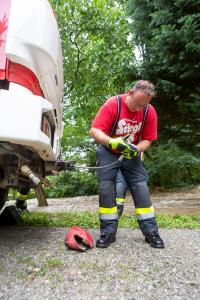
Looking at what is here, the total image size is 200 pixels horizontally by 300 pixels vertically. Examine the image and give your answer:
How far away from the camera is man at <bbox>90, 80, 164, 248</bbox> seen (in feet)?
11.3

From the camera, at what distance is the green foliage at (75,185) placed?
A: 37.7 ft

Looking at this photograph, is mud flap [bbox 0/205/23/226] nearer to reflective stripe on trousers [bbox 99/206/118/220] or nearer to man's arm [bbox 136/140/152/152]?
reflective stripe on trousers [bbox 99/206/118/220]

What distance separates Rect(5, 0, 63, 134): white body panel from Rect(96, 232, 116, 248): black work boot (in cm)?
144

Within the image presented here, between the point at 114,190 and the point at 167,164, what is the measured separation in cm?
694

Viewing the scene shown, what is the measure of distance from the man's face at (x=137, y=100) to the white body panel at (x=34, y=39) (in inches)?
32.3

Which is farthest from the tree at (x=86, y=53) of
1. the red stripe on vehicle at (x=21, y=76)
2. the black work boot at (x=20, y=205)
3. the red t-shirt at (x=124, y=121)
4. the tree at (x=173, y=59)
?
the red stripe on vehicle at (x=21, y=76)

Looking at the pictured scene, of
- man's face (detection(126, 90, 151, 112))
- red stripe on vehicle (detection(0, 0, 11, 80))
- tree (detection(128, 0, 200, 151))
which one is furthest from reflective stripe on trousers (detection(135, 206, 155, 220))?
tree (detection(128, 0, 200, 151))

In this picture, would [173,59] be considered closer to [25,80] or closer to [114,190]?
[114,190]

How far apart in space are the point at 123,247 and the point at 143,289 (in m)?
1.06

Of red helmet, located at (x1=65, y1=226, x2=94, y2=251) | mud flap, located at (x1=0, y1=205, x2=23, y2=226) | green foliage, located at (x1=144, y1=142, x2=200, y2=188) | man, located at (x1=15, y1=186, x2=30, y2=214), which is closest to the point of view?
red helmet, located at (x1=65, y1=226, x2=94, y2=251)

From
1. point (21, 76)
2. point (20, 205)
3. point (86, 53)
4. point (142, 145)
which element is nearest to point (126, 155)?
point (142, 145)

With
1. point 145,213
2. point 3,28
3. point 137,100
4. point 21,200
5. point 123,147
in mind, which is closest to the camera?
point 3,28

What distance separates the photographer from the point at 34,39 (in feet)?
9.04

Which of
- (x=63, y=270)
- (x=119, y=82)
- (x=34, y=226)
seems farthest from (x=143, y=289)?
(x=119, y=82)
